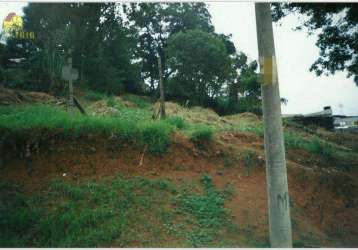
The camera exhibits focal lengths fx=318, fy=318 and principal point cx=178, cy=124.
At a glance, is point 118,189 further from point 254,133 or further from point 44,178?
point 254,133

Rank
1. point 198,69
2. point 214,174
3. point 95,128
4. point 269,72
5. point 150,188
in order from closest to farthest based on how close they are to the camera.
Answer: point 269,72, point 150,188, point 214,174, point 95,128, point 198,69

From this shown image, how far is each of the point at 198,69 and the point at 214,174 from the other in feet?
46.0

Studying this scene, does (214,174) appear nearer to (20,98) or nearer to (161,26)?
(20,98)

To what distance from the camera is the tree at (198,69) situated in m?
18.5

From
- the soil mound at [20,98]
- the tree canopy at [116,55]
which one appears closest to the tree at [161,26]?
the tree canopy at [116,55]

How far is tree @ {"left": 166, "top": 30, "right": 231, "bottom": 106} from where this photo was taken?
60.8 ft

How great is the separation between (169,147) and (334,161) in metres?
3.55

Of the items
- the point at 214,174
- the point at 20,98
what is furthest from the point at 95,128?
the point at 20,98

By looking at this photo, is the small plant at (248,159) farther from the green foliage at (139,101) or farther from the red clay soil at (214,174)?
the green foliage at (139,101)

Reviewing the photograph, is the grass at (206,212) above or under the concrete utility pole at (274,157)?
under

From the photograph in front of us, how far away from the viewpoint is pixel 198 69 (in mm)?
18797

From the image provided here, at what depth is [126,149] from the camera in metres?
5.52

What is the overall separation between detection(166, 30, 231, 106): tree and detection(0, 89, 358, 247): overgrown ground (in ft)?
39.6

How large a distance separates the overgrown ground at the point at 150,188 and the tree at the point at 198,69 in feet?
39.6
